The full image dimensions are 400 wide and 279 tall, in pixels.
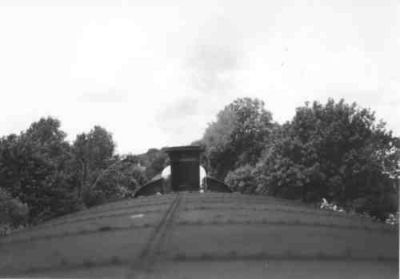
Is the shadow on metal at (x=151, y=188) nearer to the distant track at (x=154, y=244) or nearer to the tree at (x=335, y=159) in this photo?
the distant track at (x=154, y=244)

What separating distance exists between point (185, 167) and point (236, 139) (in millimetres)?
39340

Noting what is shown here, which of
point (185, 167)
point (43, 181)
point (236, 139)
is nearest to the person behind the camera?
point (185, 167)

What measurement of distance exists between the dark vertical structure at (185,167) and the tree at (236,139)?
120 ft

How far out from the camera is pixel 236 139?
49.2 m

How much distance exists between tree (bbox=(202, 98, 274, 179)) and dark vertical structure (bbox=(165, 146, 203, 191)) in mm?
36442

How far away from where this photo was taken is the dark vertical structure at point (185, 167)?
32.8 feet

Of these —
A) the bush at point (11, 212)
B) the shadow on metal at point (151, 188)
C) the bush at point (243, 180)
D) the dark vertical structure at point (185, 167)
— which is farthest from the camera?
the bush at point (243, 180)

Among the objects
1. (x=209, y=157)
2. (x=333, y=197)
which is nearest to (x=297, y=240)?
(x=333, y=197)

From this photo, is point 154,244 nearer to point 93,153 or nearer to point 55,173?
point 55,173

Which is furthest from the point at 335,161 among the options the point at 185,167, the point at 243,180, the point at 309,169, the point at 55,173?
the point at 185,167

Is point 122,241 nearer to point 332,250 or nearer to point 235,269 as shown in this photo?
point 235,269

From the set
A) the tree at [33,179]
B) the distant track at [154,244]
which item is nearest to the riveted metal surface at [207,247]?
the distant track at [154,244]

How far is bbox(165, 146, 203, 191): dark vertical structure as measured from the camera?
393 inches

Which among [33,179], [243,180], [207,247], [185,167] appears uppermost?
[185,167]
